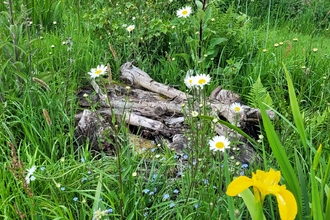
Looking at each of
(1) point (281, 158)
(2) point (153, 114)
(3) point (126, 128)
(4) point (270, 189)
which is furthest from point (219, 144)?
(2) point (153, 114)

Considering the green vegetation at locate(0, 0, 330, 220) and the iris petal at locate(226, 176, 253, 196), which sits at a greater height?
the iris petal at locate(226, 176, 253, 196)

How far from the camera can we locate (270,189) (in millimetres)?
1039

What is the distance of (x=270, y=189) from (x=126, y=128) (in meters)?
1.01

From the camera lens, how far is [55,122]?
2.47 meters

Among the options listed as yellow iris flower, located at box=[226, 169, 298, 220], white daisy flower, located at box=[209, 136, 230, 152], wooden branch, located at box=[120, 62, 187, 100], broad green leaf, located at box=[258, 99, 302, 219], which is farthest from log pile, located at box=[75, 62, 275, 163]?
yellow iris flower, located at box=[226, 169, 298, 220]

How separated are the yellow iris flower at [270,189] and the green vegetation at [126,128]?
155 mm

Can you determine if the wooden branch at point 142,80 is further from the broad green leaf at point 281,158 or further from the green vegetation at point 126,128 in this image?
the broad green leaf at point 281,158

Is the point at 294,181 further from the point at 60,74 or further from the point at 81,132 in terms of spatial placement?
the point at 60,74

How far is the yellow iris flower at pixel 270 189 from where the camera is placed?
98cm

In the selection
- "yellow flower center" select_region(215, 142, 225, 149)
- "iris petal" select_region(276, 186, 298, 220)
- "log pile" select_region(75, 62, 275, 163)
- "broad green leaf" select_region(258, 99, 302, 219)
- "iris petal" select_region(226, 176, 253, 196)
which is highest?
"iris petal" select_region(226, 176, 253, 196)

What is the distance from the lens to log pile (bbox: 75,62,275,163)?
2.41 m

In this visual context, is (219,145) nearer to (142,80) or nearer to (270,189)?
(270,189)

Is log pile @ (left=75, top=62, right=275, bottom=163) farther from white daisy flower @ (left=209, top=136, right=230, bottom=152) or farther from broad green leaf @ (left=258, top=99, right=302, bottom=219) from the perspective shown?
broad green leaf @ (left=258, top=99, right=302, bottom=219)

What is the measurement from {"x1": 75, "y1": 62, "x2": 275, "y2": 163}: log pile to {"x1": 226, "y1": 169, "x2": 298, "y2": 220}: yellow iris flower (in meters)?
1.13
